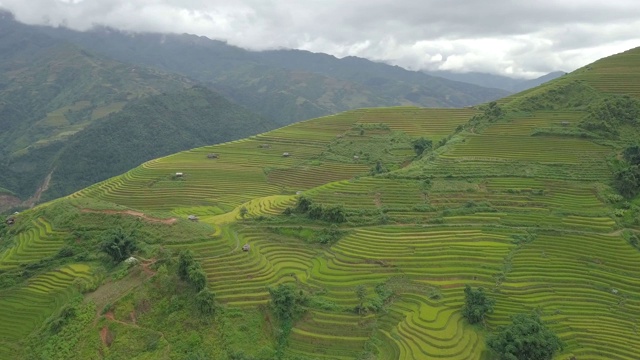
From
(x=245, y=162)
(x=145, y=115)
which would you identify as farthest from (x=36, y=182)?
(x=245, y=162)

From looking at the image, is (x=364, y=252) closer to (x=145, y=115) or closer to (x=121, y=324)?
(x=121, y=324)

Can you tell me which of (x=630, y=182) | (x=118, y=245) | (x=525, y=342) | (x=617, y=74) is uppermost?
(x=617, y=74)

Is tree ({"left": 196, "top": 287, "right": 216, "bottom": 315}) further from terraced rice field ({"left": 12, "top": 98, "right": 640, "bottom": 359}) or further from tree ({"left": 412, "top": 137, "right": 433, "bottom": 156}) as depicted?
tree ({"left": 412, "top": 137, "right": 433, "bottom": 156})

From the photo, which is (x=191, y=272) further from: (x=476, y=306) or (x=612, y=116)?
(x=612, y=116)

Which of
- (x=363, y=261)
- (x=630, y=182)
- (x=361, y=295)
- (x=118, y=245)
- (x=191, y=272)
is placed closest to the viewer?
(x=191, y=272)

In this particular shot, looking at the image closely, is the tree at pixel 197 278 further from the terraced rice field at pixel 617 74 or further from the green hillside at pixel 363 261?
the terraced rice field at pixel 617 74

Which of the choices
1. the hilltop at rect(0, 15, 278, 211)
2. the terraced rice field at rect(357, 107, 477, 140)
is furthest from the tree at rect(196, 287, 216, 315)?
the hilltop at rect(0, 15, 278, 211)

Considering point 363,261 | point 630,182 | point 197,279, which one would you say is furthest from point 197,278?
point 630,182
